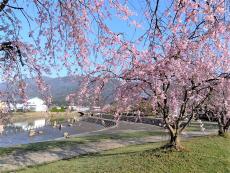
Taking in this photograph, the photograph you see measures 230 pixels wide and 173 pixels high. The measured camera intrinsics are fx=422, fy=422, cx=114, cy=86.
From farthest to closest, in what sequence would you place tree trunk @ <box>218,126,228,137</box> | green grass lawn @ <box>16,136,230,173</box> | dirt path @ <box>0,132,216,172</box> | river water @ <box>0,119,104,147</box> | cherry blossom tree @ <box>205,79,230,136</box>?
river water @ <box>0,119,104,147</box>, tree trunk @ <box>218,126,228,137</box>, cherry blossom tree @ <box>205,79,230,136</box>, dirt path @ <box>0,132,216,172</box>, green grass lawn @ <box>16,136,230,173</box>

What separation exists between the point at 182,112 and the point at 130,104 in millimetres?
1938

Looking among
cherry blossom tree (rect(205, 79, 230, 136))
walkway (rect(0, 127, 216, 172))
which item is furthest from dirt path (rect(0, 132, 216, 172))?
cherry blossom tree (rect(205, 79, 230, 136))

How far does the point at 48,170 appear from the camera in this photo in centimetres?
1430

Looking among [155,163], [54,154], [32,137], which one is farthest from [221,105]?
[32,137]

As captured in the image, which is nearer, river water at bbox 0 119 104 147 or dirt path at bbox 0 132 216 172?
dirt path at bbox 0 132 216 172

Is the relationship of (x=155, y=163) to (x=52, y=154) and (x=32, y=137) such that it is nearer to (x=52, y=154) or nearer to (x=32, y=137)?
(x=52, y=154)

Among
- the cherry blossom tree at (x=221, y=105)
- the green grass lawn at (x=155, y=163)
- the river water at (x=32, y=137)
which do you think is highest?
the cherry blossom tree at (x=221, y=105)

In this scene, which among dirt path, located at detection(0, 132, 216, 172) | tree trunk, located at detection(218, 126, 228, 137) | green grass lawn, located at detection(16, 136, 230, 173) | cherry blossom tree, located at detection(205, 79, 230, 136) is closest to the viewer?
green grass lawn, located at detection(16, 136, 230, 173)

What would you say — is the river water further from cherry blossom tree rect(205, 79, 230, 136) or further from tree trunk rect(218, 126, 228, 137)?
tree trunk rect(218, 126, 228, 137)

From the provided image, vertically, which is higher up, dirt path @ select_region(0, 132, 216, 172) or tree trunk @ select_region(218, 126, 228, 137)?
tree trunk @ select_region(218, 126, 228, 137)

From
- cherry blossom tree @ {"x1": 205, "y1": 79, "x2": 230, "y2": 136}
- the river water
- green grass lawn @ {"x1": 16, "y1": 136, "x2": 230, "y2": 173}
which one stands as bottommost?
green grass lawn @ {"x1": 16, "y1": 136, "x2": 230, "y2": 173}

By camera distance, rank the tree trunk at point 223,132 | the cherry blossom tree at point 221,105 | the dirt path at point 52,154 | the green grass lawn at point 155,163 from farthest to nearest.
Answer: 1. the tree trunk at point 223,132
2. the cherry blossom tree at point 221,105
3. the dirt path at point 52,154
4. the green grass lawn at point 155,163

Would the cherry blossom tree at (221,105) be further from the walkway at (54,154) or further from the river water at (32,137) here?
the river water at (32,137)

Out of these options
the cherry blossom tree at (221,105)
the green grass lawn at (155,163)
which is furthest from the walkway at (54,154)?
the cherry blossom tree at (221,105)
